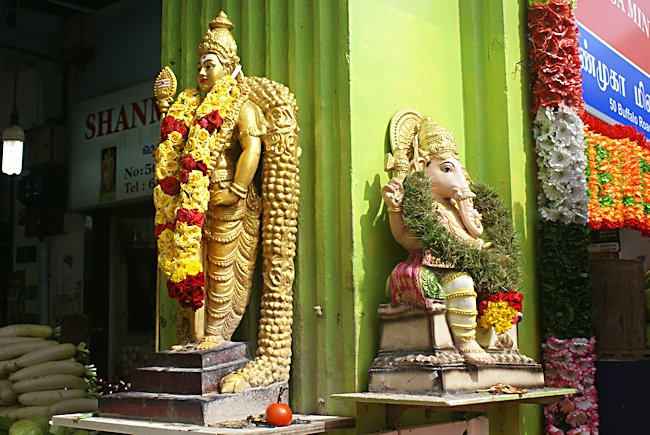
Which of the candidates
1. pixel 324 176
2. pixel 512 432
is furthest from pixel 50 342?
pixel 512 432

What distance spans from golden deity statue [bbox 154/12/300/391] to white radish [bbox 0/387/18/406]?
185 cm

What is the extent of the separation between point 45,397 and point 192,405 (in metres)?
2.17

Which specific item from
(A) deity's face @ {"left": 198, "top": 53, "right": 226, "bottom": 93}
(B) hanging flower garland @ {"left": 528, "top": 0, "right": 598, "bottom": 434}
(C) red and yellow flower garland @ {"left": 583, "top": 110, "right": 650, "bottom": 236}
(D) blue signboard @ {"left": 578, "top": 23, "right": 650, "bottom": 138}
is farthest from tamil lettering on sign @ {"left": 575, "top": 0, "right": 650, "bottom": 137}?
(A) deity's face @ {"left": 198, "top": 53, "right": 226, "bottom": 93}

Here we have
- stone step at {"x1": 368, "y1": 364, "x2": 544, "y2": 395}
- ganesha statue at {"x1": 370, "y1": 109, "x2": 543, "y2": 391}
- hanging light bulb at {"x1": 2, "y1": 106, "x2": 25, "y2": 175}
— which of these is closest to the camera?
stone step at {"x1": 368, "y1": 364, "x2": 544, "y2": 395}

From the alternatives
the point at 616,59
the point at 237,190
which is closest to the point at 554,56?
the point at 616,59

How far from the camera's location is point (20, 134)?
22.5ft

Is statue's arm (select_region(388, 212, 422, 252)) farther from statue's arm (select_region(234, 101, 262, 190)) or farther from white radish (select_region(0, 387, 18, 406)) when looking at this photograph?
white radish (select_region(0, 387, 18, 406))

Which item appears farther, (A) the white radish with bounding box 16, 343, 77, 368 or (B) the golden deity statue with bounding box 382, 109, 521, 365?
(A) the white radish with bounding box 16, 343, 77, 368

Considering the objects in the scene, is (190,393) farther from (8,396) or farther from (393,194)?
(8,396)

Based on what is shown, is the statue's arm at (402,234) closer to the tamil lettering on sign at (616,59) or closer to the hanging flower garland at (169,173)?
the hanging flower garland at (169,173)

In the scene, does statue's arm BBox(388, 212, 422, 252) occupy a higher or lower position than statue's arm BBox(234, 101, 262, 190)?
lower

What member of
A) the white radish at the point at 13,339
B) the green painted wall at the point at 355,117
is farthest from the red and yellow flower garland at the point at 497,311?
the white radish at the point at 13,339

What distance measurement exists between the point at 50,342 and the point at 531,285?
3210 millimetres

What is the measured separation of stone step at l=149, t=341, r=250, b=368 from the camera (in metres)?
3.49
